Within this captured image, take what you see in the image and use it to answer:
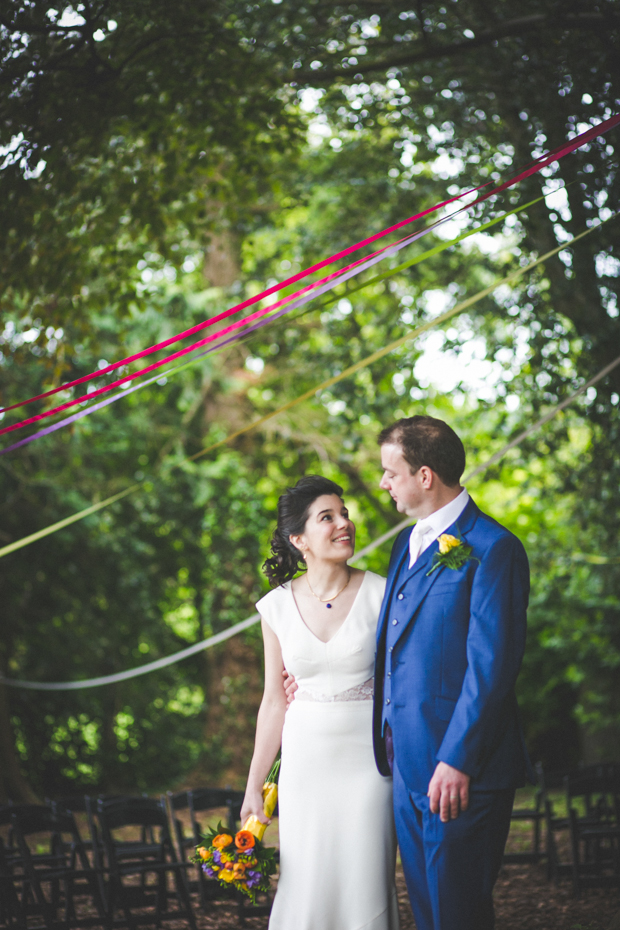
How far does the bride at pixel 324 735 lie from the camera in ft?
9.45

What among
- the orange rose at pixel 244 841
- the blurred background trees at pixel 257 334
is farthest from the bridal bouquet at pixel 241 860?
the blurred background trees at pixel 257 334

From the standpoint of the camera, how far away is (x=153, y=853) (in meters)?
5.28

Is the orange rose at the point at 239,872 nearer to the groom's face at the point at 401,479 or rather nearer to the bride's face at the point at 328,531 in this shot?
the bride's face at the point at 328,531

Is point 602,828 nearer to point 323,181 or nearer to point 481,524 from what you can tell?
point 481,524

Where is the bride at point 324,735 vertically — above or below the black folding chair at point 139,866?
above

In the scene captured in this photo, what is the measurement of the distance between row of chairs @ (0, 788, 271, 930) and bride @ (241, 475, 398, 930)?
1.44 m

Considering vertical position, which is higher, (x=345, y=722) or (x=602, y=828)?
(x=345, y=722)

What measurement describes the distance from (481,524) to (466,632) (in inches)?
14.0

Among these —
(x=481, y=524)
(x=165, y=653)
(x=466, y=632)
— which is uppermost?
(x=481, y=524)

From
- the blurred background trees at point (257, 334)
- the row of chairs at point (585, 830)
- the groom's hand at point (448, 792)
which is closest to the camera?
the groom's hand at point (448, 792)

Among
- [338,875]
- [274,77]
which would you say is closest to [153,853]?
[338,875]

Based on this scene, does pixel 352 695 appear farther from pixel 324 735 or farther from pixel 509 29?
pixel 509 29

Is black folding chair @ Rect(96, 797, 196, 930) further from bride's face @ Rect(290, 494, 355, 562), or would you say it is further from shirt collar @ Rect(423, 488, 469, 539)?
shirt collar @ Rect(423, 488, 469, 539)

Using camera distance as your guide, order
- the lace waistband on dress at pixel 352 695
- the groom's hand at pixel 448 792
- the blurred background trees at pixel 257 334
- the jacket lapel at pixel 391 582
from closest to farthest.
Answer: the groom's hand at pixel 448 792 → the jacket lapel at pixel 391 582 → the lace waistband on dress at pixel 352 695 → the blurred background trees at pixel 257 334
